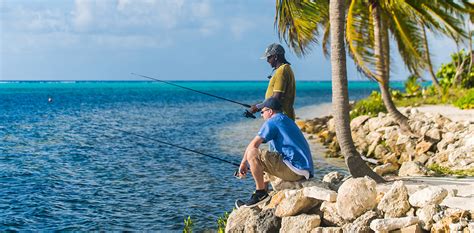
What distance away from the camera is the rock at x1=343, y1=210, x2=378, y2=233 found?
25.1ft

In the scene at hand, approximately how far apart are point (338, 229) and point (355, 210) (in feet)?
1.10

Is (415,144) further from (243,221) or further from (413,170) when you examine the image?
(243,221)

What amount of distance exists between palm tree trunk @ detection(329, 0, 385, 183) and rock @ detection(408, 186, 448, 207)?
8.94 feet

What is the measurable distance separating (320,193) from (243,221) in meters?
1.29

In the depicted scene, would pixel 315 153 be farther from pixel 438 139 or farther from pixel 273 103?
pixel 273 103

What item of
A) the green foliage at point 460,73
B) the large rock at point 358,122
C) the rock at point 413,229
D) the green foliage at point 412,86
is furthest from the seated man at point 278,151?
the green foliage at point 412,86

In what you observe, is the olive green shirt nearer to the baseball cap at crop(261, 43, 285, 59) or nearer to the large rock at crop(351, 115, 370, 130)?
the baseball cap at crop(261, 43, 285, 59)

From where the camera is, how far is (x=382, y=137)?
63.5 feet

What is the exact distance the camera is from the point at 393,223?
7.40 meters

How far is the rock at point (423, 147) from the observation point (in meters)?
16.5

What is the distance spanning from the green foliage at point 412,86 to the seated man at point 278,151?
2332cm

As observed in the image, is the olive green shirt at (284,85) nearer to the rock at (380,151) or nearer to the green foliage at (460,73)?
the rock at (380,151)

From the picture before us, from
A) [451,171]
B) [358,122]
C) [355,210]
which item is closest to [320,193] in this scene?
[355,210]

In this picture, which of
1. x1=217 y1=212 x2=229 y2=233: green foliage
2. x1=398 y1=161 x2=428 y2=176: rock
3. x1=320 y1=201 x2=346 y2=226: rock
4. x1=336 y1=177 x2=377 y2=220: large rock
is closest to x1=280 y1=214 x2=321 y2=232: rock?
x1=320 y1=201 x2=346 y2=226: rock
